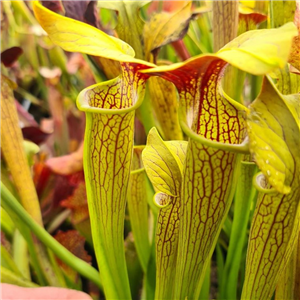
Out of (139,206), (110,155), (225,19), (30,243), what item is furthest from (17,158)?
(225,19)

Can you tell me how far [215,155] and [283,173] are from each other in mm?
76

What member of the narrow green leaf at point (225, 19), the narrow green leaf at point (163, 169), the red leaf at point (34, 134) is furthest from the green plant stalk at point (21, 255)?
the narrow green leaf at point (225, 19)

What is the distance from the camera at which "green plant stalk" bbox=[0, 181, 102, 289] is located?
0.66 m

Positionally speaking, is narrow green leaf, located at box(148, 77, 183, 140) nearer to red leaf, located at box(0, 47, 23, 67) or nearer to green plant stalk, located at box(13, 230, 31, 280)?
red leaf, located at box(0, 47, 23, 67)

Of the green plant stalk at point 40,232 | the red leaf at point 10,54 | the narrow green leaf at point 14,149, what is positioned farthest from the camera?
the red leaf at point 10,54

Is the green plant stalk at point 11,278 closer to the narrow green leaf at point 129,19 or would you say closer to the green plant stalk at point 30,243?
the green plant stalk at point 30,243

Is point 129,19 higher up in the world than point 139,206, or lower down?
higher up

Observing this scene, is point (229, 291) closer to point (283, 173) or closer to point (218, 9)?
point (283, 173)

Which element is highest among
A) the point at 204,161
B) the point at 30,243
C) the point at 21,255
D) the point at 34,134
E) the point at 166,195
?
→ the point at 204,161

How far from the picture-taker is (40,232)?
0.71 m

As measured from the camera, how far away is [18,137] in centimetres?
83

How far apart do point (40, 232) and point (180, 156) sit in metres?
0.37

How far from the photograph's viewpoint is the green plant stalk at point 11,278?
2.49ft

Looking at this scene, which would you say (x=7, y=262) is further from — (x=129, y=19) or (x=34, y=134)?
(x=129, y=19)
